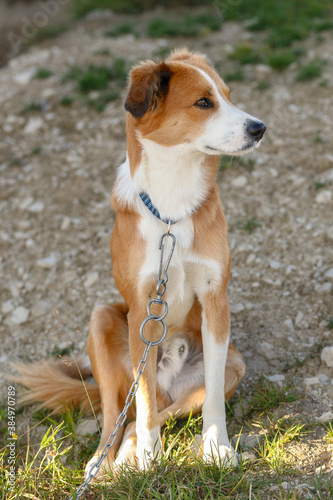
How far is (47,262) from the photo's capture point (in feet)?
14.4

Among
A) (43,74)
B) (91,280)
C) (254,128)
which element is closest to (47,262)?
(91,280)

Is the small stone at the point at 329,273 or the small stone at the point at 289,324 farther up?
the small stone at the point at 329,273

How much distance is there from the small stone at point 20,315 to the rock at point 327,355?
2.15 metres

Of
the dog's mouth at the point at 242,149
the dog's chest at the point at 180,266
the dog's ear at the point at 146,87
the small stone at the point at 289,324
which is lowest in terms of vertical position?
the small stone at the point at 289,324

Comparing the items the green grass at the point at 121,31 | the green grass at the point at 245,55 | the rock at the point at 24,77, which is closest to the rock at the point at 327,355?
the green grass at the point at 245,55

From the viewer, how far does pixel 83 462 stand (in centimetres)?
289

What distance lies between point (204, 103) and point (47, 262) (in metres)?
2.36

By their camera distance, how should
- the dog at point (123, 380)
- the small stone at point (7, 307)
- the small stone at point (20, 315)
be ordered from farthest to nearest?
1. the small stone at point (7, 307)
2. the small stone at point (20, 315)
3. the dog at point (123, 380)

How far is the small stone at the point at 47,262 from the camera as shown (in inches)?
173

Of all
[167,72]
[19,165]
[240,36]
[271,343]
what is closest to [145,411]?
[271,343]

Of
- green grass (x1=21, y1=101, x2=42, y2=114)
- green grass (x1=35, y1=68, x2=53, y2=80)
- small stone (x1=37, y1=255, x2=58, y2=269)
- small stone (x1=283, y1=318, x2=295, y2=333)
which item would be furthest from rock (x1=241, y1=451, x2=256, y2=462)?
green grass (x1=35, y1=68, x2=53, y2=80)

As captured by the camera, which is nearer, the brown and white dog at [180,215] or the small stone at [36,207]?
the brown and white dog at [180,215]

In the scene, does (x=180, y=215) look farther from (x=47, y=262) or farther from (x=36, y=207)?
(x=36, y=207)

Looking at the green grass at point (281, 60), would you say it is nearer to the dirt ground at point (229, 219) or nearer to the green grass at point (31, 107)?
the dirt ground at point (229, 219)
